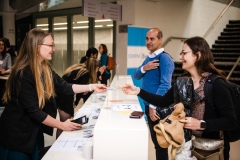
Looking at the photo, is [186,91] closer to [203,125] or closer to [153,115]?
[203,125]

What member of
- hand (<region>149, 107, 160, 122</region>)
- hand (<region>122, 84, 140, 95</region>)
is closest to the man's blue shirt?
hand (<region>149, 107, 160, 122</region>)

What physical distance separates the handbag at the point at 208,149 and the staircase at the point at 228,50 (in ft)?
15.8

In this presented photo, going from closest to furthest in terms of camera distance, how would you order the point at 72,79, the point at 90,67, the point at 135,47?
the point at 72,79 < the point at 90,67 < the point at 135,47

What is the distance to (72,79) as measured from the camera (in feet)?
11.2

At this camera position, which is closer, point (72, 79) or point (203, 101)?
point (203, 101)

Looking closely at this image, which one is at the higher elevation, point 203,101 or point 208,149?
point 203,101

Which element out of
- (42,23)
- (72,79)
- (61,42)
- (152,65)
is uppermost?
(42,23)

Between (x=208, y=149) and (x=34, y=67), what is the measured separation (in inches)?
49.7

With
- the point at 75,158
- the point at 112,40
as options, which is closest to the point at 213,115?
the point at 75,158

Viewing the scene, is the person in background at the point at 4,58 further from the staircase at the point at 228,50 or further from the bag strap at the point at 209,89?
the bag strap at the point at 209,89

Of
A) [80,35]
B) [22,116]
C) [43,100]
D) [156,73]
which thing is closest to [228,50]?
[80,35]

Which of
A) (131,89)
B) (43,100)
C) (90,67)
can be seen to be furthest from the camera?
(90,67)

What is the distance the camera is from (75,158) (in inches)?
68.9

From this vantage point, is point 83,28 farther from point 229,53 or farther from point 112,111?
point 112,111
